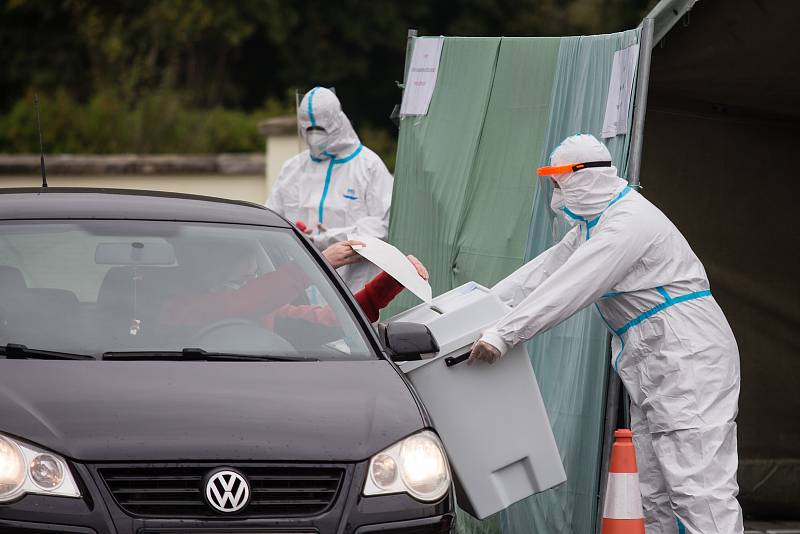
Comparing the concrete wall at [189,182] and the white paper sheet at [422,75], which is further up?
the white paper sheet at [422,75]

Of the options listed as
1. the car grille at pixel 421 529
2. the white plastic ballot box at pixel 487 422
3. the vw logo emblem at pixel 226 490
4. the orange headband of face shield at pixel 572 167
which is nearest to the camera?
the vw logo emblem at pixel 226 490

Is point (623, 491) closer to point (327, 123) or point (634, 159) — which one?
point (634, 159)

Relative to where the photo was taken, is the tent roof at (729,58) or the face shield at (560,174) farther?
the tent roof at (729,58)

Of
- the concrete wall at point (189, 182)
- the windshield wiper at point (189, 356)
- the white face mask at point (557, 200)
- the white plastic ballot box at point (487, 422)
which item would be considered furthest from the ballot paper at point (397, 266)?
the concrete wall at point (189, 182)

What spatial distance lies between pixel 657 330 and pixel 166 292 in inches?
77.5

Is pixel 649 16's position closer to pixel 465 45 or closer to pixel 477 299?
pixel 477 299

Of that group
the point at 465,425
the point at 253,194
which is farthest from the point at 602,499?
the point at 253,194

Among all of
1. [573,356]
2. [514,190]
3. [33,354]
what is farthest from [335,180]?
[33,354]

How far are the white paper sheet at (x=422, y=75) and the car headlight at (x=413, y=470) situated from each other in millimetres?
4017

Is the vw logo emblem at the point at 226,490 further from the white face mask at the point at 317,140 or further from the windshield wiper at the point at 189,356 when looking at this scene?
the white face mask at the point at 317,140

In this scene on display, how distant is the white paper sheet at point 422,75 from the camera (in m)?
8.49

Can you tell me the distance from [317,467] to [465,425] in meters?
1.22

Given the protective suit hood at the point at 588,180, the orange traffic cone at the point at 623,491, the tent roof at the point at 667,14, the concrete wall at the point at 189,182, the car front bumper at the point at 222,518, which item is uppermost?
the tent roof at the point at 667,14

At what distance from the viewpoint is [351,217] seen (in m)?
9.31
